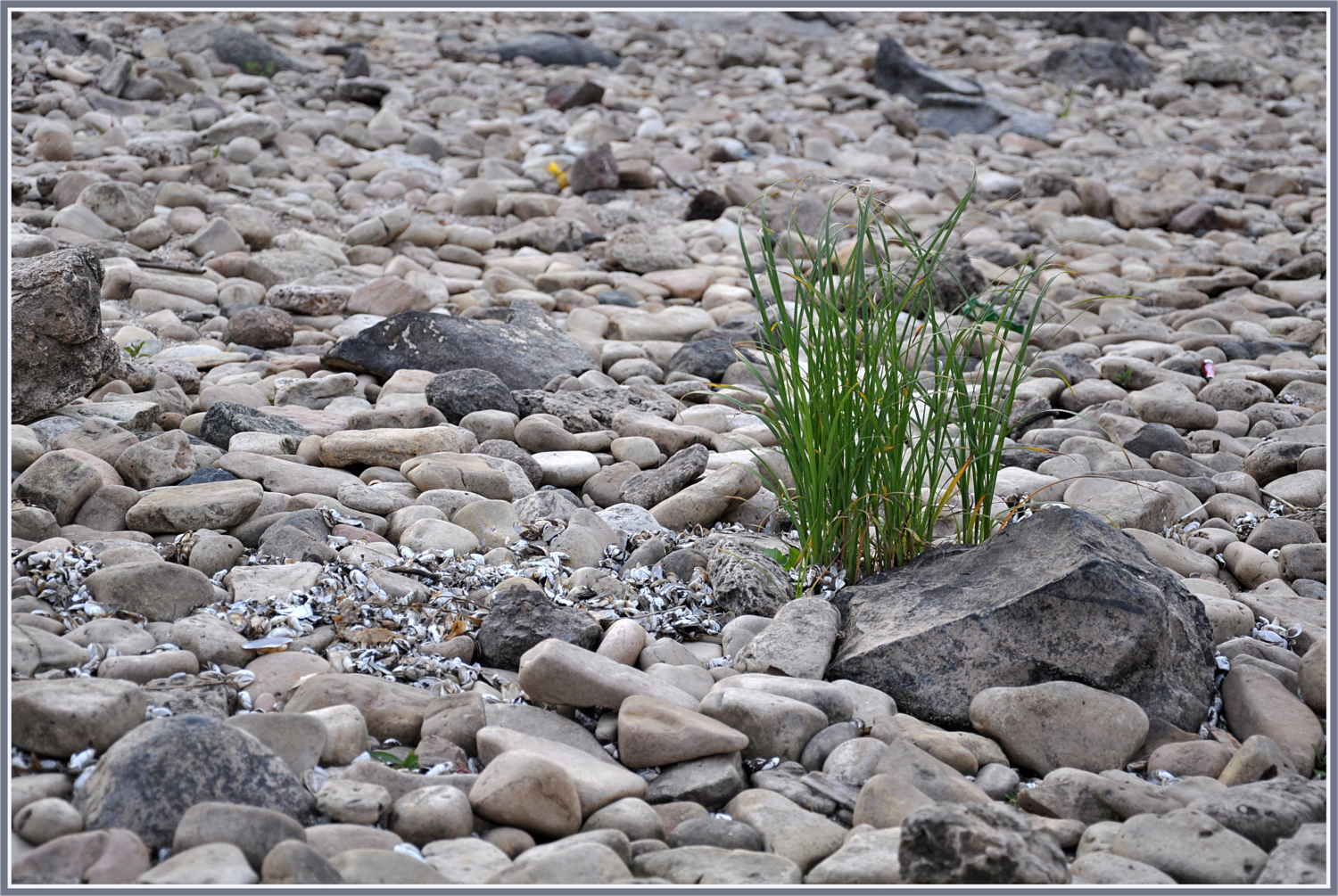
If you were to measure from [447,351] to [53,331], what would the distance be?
121cm

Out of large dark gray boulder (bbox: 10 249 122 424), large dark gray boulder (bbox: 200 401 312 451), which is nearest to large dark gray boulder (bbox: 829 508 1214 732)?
large dark gray boulder (bbox: 200 401 312 451)

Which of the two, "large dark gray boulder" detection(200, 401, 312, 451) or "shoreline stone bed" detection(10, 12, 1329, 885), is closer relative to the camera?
"shoreline stone bed" detection(10, 12, 1329, 885)

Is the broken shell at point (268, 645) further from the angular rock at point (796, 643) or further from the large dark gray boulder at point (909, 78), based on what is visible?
the large dark gray boulder at point (909, 78)

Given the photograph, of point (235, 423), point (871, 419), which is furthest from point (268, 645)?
point (871, 419)

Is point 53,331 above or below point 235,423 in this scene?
above

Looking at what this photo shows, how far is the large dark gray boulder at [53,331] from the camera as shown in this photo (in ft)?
8.70

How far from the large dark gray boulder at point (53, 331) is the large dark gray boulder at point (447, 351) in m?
0.89

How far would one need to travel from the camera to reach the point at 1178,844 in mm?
1484

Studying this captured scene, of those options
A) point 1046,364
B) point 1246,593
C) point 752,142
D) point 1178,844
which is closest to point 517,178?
point 752,142

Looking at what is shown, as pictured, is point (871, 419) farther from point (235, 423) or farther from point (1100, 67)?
point (1100, 67)

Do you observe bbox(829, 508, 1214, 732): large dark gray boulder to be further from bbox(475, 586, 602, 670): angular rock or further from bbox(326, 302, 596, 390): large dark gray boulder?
bbox(326, 302, 596, 390): large dark gray boulder

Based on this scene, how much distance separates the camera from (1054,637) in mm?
1917

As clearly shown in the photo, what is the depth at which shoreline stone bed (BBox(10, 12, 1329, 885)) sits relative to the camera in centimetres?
150

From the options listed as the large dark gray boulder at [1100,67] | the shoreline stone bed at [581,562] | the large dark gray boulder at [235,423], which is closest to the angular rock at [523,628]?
the shoreline stone bed at [581,562]
